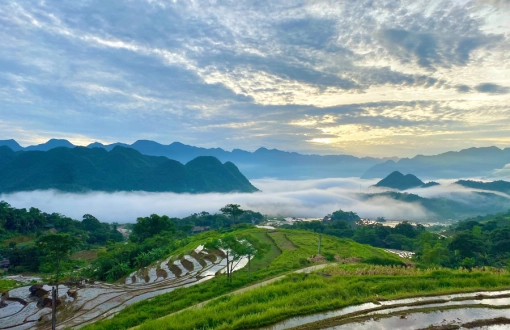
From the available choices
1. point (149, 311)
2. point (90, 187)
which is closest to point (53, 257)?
point (149, 311)

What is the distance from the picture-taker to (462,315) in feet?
37.8

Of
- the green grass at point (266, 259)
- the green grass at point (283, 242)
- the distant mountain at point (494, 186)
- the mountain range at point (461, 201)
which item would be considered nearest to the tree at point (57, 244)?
the green grass at point (266, 259)

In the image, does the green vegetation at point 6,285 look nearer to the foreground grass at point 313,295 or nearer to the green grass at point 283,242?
the foreground grass at point 313,295

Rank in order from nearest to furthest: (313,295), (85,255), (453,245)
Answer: (313,295) < (453,245) < (85,255)

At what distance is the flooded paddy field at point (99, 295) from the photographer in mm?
18422

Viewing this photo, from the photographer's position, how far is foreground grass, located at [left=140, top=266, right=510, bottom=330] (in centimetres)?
1147

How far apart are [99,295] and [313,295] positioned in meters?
18.7

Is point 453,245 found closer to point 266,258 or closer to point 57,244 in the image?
point 266,258

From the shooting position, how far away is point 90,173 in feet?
545

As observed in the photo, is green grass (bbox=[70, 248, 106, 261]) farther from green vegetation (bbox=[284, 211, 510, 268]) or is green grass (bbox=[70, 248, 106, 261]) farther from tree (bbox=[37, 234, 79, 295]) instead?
green vegetation (bbox=[284, 211, 510, 268])

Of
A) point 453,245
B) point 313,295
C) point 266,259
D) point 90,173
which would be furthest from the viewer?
point 90,173

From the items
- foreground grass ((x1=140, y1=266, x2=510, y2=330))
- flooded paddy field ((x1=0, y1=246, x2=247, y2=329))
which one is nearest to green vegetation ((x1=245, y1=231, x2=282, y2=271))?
flooded paddy field ((x1=0, y1=246, x2=247, y2=329))

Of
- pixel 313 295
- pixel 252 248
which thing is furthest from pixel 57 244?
pixel 313 295

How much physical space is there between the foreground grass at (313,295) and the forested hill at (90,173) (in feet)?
538
